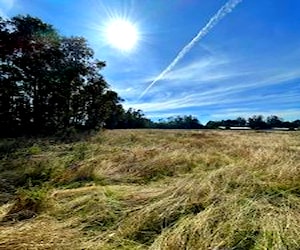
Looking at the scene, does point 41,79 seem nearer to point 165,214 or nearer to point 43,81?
point 43,81

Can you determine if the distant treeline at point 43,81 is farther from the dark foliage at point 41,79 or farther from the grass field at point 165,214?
the grass field at point 165,214

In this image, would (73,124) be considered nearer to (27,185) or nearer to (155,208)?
(27,185)

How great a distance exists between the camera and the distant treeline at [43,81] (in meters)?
18.5

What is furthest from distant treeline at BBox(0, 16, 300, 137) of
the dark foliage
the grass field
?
the grass field

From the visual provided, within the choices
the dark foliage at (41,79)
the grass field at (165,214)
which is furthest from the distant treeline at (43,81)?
the grass field at (165,214)

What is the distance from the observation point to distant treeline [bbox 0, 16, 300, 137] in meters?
18.5

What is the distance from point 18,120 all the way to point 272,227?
18.9 m

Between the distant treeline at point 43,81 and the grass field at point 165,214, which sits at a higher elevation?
the distant treeline at point 43,81

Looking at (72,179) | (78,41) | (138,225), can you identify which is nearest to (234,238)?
(138,225)

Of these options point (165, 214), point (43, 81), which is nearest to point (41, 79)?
point (43, 81)

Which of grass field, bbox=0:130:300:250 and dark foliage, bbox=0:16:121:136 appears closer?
grass field, bbox=0:130:300:250

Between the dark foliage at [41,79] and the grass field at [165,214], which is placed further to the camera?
the dark foliage at [41,79]

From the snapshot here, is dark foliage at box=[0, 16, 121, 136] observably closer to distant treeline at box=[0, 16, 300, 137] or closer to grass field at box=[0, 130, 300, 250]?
distant treeline at box=[0, 16, 300, 137]

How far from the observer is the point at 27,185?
235 inches
